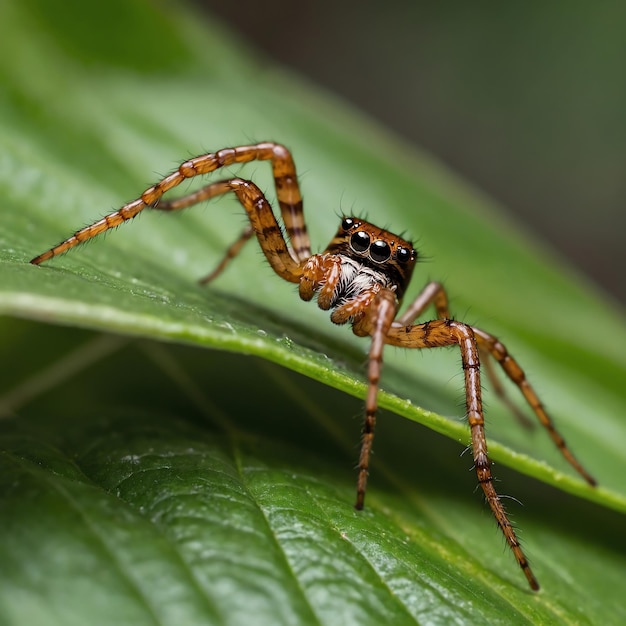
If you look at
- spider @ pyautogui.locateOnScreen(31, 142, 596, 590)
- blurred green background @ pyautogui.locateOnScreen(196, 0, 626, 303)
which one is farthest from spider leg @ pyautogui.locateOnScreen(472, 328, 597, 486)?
blurred green background @ pyautogui.locateOnScreen(196, 0, 626, 303)

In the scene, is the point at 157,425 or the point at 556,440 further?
the point at 556,440

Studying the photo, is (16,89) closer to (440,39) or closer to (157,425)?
(157,425)

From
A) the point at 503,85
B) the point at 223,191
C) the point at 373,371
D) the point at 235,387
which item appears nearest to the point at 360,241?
the point at 223,191

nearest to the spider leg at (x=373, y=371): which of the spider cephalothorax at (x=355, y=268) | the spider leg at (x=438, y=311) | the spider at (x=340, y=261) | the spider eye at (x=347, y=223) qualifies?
the spider at (x=340, y=261)

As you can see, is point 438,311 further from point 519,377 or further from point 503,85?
point 503,85

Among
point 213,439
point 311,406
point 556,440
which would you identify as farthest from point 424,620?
point 556,440

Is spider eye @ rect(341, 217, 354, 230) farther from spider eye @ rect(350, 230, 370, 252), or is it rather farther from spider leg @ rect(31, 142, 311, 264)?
spider leg @ rect(31, 142, 311, 264)
